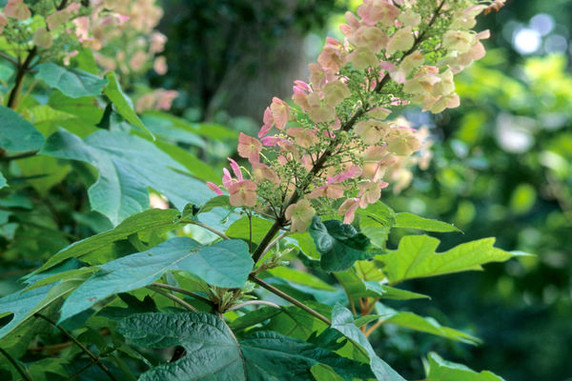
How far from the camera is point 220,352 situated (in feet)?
2.32

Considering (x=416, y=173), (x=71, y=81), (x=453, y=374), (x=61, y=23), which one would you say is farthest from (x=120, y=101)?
(x=416, y=173)

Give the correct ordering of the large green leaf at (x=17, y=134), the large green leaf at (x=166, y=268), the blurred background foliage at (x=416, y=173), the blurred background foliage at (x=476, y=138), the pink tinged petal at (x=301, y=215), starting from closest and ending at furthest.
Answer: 1. the large green leaf at (x=166, y=268)
2. the pink tinged petal at (x=301, y=215)
3. the large green leaf at (x=17, y=134)
4. the blurred background foliage at (x=416, y=173)
5. the blurred background foliage at (x=476, y=138)

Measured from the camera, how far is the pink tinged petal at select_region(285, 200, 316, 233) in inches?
27.9

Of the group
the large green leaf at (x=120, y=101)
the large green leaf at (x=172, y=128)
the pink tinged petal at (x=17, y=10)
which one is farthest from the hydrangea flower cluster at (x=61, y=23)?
the large green leaf at (x=172, y=128)

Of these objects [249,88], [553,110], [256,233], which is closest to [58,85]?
[256,233]

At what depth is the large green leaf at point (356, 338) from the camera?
26.6 inches

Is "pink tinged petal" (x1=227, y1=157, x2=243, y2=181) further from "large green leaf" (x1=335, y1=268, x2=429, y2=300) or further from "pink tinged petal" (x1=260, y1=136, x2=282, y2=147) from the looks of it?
"large green leaf" (x1=335, y1=268, x2=429, y2=300)

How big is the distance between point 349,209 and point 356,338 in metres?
0.17

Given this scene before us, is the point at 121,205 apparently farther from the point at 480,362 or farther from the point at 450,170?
the point at 480,362

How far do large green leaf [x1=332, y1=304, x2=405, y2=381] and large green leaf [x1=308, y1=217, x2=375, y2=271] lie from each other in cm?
7

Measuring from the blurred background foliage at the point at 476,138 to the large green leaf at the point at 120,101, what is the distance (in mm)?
1528

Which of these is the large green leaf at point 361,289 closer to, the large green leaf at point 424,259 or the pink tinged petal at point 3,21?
the large green leaf at point 424,259

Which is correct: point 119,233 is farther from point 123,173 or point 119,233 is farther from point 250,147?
point 123,173

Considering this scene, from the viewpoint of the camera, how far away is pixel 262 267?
0.80m
